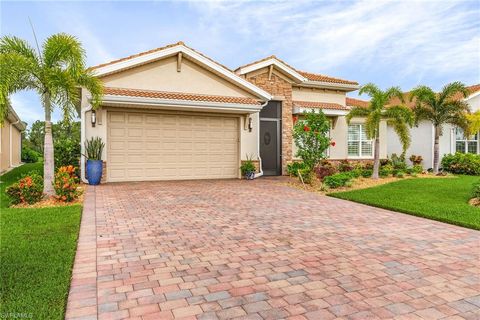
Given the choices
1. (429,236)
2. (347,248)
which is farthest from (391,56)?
(347,248)

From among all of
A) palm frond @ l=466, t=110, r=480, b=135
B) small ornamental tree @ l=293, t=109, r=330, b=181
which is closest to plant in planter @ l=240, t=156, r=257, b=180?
small ornamental tree @ l=293, t=109, r=330, b=181

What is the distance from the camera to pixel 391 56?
18.5 meters

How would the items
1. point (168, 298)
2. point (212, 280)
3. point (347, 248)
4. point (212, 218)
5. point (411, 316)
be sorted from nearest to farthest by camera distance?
1. point (411, 316)
2. point (168, 298)
3. point (212, 280)
4. point (347, 248)
5. point (212, 218)

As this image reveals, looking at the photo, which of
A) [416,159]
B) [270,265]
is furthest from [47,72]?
[416,159]

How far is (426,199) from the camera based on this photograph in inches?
366

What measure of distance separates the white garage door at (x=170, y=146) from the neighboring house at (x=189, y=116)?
0.04 m

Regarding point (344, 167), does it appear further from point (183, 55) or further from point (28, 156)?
point (28, 156)

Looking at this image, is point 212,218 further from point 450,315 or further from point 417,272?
point 450,315

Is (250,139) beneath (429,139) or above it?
beneath

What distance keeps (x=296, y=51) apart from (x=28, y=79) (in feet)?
54.2

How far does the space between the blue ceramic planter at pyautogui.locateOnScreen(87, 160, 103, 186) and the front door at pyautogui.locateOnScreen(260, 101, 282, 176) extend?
24.5ft

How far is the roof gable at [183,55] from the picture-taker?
489 inches

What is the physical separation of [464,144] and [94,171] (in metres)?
21.4

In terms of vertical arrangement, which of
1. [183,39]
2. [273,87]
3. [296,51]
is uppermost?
[296,51]
